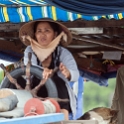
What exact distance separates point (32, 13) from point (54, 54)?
3.56ft

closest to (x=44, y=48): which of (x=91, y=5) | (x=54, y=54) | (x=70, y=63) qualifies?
(x=54, y=54)

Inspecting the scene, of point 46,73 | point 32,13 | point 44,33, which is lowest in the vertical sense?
point 46,73

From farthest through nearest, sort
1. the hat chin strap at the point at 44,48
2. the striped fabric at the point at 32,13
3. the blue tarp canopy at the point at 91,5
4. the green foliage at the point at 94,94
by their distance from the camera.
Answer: the green foliage at the point at 94,94, the striped fabric at the point at 32,13, the blue tarp canopy at the point at 91,5, the hat chin strap at the point at 44,48

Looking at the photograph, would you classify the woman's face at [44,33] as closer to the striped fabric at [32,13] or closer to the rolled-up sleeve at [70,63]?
the rolled-up sleeve at [70,63]

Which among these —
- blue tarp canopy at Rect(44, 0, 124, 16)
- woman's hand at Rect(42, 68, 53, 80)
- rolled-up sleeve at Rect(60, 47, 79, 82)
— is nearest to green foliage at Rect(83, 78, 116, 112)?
blue tarp canopy at Rect(44, 0, 124, 16)

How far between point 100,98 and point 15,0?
33.5 m

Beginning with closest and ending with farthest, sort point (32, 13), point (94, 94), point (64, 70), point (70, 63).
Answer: point (64, 70)
point (70, 63)
point (32, 13)
point (94, 94)

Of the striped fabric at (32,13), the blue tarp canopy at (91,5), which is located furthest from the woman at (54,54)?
the striped fabric at (32,13)

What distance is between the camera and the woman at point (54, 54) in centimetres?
475

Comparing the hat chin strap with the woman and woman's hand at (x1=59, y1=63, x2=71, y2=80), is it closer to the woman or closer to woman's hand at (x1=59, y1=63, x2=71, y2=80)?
the woman

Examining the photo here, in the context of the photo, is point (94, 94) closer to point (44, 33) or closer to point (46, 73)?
point (44, 33)

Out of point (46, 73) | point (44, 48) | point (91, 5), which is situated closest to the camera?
point (46, 73)

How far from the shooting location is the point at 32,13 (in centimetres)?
585

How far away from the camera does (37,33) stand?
16.8 ft
